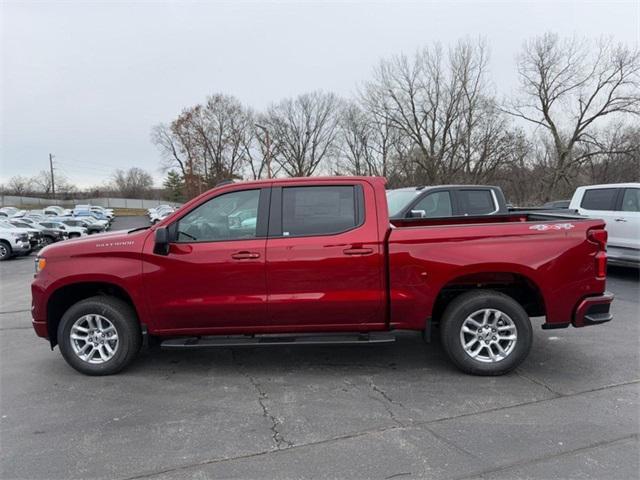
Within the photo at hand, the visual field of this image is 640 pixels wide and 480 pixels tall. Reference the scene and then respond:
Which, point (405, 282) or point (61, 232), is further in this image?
point (61, 232)

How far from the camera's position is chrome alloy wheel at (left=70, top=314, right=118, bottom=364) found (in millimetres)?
4523

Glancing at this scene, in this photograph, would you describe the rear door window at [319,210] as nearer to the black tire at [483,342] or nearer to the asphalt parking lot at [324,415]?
the black tire at [483,342]

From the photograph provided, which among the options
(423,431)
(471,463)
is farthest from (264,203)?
(471,463)

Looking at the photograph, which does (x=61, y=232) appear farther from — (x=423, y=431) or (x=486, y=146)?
(x=486, y=146)

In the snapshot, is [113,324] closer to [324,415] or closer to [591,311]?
[324,415]

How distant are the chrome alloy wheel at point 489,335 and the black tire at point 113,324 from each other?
3194 mm

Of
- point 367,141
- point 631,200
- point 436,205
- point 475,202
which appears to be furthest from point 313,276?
point 367,141

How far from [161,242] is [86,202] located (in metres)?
99.7

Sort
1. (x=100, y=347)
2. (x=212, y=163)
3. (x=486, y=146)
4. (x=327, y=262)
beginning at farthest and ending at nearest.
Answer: (x=212, y=163), (x=486, y=146), (x=100, y=347), (x=327, y=262)

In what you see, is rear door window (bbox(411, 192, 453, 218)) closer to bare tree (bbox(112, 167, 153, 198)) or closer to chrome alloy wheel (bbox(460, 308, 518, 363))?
chrome alloy wheel (bbox(460, 308, 518, 363))

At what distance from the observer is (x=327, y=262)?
4258 millimetres

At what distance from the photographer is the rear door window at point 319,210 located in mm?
4375

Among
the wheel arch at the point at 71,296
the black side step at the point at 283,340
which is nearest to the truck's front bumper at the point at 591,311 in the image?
the black side step at the point at 283,340

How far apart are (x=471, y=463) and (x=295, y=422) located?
132cm
